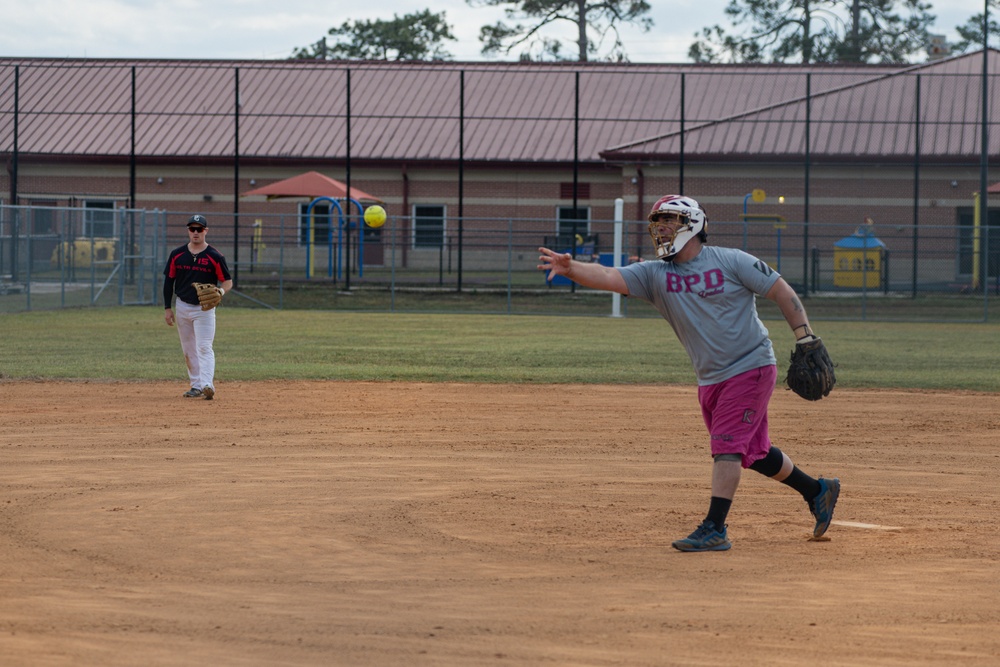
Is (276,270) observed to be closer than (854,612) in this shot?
No

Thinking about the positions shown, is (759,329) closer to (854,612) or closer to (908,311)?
(854,612)

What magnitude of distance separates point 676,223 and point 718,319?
0.56 metres

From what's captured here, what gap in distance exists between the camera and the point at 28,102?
4306cm

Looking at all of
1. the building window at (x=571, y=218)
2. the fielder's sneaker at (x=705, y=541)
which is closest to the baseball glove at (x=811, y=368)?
the fielder's sneaker at (x=705, y=541)

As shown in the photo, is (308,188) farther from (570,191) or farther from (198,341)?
(198,341)

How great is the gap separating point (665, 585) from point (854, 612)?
0.89 metres

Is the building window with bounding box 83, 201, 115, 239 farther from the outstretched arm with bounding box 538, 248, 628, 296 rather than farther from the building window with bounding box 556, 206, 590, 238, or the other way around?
the outstretched arm with bounding box 538, 248, 628, 296

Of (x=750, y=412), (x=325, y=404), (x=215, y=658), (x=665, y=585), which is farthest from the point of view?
(x=325, y=404)

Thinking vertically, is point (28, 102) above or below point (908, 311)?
above

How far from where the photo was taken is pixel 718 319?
6652mm

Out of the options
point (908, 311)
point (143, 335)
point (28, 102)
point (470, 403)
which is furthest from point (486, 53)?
point (470, 403)

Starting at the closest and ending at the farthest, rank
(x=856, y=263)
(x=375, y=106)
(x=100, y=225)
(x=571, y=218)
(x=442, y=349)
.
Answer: (x=442, y=349), (x=856, y=263), (x=100, y=225), (x=571, y=218), (x=375, y=106)

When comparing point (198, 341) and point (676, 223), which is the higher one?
point (676, 223)

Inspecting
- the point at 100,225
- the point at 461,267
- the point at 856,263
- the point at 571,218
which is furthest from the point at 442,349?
the point at 571,218
